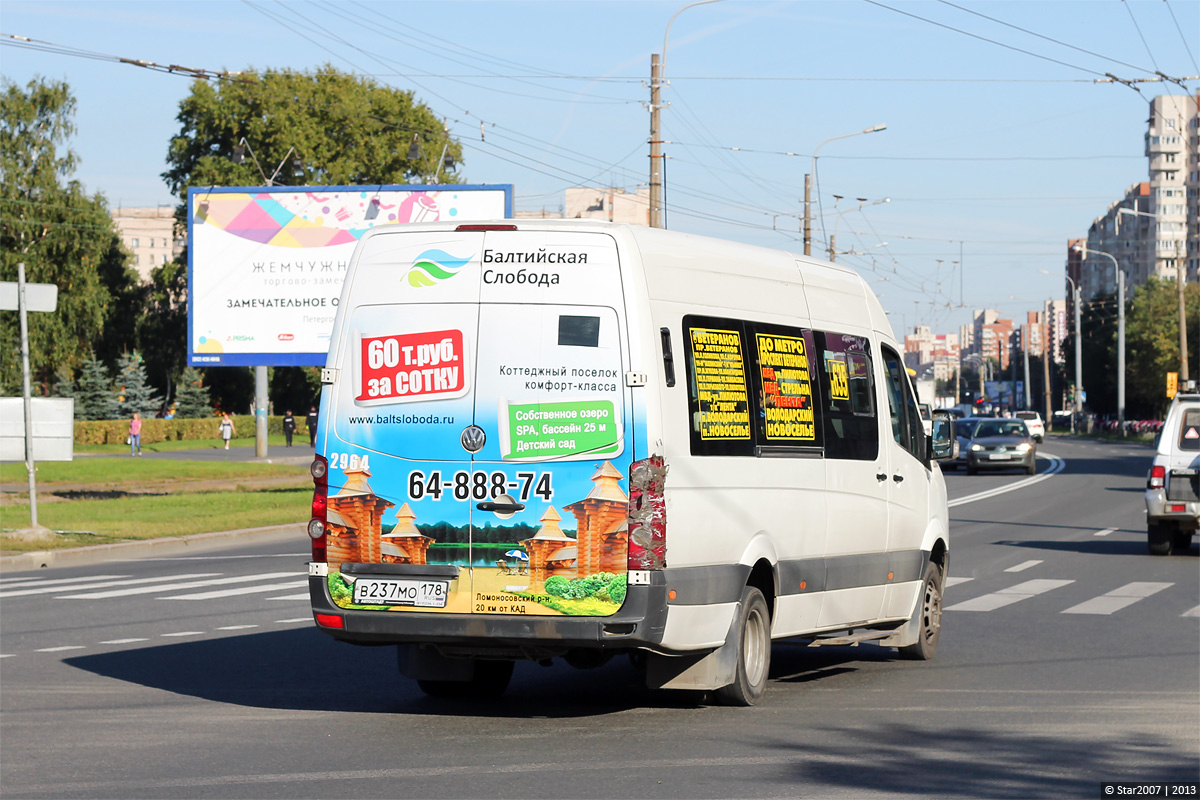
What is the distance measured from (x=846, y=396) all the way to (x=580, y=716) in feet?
8.90

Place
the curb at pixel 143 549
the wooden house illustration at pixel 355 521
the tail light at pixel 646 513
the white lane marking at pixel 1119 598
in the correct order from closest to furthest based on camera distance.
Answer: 1. the tail light at pixel 646 513
2. the wooden house illustration at pixel 355 521
3. the white lane marking at pixel 1119 598
4. the curb at pixel 143 549

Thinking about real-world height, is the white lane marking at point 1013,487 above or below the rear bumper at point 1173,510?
below

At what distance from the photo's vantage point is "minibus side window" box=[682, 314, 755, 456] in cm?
830

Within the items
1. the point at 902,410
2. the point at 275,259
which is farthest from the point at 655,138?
the point at 902,410

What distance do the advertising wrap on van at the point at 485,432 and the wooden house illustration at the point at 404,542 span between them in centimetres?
1

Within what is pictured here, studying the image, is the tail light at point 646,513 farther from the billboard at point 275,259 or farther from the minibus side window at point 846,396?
the billboard at point 275,259

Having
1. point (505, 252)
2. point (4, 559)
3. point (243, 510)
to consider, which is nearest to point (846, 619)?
point (505, 252)

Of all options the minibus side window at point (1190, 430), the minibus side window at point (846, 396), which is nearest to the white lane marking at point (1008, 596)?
the minibus side window at point (1190, 430)

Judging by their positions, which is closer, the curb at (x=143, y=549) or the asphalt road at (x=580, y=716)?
the asphalt road at (x=580, y=716)

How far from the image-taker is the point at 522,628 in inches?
311

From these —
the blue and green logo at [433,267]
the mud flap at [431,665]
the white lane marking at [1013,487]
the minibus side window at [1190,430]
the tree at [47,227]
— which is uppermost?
the tree at [47,227]

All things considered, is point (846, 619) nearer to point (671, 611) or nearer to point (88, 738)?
point (671, 611)

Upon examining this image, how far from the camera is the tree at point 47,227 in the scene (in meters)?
71.5

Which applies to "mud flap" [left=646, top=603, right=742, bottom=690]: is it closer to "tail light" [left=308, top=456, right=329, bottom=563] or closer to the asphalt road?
the asphalt road
